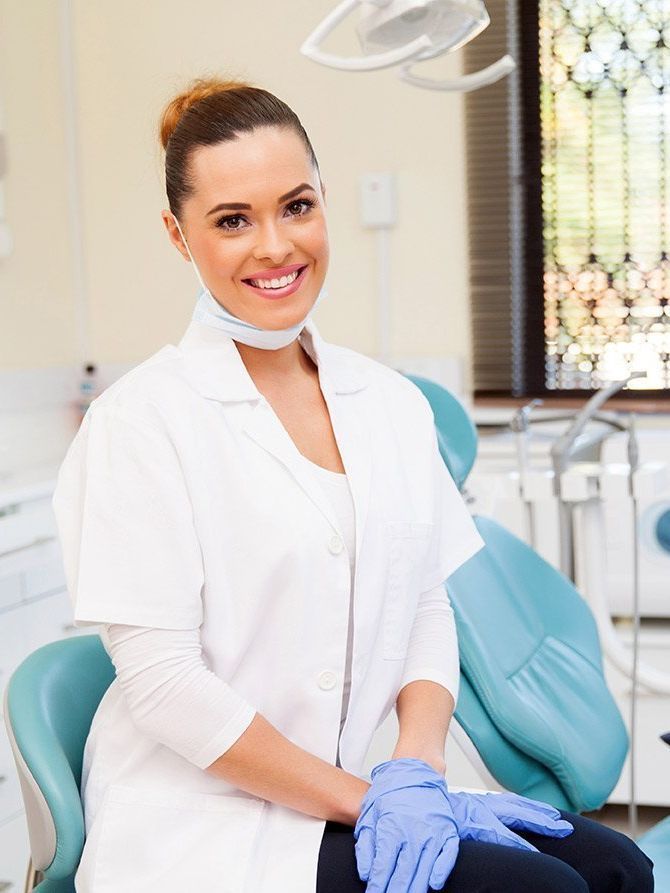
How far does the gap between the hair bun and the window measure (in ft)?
Result: 6.15

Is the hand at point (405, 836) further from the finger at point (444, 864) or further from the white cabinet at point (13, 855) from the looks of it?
the white cabinet at point (13, 855)

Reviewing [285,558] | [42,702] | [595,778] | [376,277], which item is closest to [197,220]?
[285,558]

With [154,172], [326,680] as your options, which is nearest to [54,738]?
[326,680]

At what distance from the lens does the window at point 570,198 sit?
9.96 ft

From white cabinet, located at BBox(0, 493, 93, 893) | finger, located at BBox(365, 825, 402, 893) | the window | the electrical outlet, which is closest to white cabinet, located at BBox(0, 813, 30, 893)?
white cabinet, located at BBox(0, 493, 93, 893)

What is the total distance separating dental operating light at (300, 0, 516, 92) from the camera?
1.48m

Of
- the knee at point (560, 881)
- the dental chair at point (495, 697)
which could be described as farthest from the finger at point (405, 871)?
the dental chair at point (495, 697)

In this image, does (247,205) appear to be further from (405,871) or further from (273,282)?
(405,871)

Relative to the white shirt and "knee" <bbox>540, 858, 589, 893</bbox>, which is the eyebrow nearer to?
the white shirt

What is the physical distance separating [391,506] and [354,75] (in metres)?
2.14

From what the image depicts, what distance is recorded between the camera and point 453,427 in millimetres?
1758

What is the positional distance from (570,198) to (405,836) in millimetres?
2338

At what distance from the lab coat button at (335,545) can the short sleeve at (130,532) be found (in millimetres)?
A: 130

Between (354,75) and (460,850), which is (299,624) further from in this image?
(354,75)
